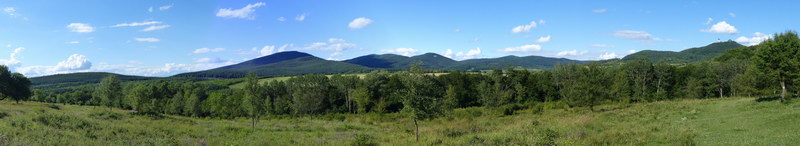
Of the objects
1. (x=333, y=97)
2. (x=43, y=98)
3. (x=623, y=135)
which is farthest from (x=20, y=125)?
(x=43, y=98)

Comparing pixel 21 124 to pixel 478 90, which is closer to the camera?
pixel 21 124

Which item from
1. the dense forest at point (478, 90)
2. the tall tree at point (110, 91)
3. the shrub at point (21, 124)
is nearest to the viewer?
the shrub at point (21, 124)

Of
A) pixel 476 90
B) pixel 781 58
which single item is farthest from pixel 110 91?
pixel 781 58

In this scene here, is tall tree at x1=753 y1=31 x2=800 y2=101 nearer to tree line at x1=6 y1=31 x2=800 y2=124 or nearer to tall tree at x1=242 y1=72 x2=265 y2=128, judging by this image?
tree line at x1=6 y1=31 x2=800 y2=124

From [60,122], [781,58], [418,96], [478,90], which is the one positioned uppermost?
[781,58]

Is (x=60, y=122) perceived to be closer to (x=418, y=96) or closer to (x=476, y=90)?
(x=418, y=96)

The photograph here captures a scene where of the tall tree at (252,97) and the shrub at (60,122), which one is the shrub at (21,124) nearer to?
the shrub at (60,122)

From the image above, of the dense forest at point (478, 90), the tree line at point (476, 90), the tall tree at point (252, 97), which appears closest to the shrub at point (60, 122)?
the tall tree at point (252, 97)

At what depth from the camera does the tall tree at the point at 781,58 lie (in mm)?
30344

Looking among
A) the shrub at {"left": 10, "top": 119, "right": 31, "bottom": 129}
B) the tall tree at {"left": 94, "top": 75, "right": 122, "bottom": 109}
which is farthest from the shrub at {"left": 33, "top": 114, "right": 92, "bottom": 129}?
the tall tree at {"left": 94, "top": 75, "right": 122, "bottom": 109}

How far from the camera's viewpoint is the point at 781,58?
30.8 metres

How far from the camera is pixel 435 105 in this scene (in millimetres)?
20953

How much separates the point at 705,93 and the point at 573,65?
25.4 meters

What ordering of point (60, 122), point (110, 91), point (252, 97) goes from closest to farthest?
point (60, 122) < point (252, 97) < point (110, 91)
